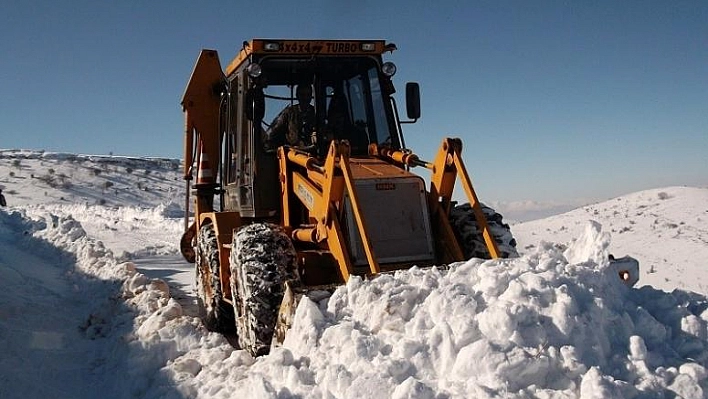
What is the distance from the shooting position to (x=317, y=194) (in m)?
5.27

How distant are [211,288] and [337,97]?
2302mm

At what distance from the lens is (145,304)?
687cm

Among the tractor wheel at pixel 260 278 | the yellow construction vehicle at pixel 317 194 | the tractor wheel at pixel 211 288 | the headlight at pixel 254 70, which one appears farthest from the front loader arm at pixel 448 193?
the tractor wheel at pixel 211 288

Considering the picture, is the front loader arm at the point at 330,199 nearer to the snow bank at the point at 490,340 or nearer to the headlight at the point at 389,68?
the snow bank at the point at 490,340

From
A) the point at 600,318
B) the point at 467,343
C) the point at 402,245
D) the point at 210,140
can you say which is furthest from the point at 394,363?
the point at 210,140

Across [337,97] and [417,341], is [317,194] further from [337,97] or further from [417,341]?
[417,341]

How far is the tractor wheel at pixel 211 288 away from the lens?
602 centimetres

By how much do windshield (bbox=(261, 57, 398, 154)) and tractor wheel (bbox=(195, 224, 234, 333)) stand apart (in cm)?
137

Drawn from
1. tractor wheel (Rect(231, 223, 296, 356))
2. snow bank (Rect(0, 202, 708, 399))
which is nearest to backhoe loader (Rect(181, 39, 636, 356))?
tractor wheel (Rect(231, 223, 296, 356))

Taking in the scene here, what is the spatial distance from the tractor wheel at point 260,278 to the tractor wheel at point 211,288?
962 mm

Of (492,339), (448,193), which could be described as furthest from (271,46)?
(492,339)

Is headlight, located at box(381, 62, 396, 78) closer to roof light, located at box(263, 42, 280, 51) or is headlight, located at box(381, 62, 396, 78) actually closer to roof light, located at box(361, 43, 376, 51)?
roof light, located at box(361, 43, 376, 51)

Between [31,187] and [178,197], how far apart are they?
7570 millimetres

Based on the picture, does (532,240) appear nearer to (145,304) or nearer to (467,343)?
(145,304)
